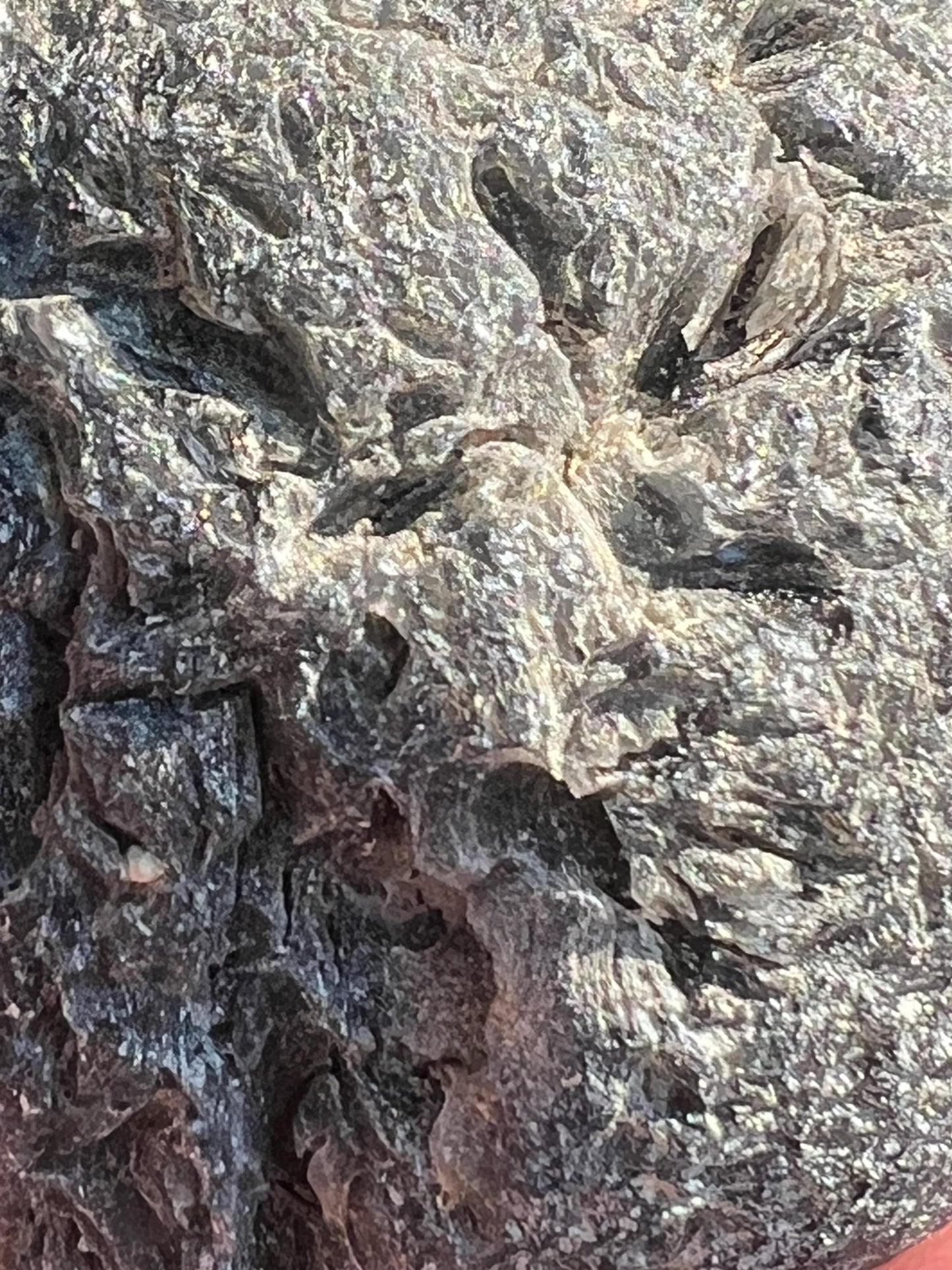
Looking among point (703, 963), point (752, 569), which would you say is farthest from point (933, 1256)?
point (752, 569)

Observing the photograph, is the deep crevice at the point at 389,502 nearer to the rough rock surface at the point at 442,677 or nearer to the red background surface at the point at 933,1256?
the rough rock surface at the point at 442,677

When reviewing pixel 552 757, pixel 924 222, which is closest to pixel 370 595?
pixel 552 757

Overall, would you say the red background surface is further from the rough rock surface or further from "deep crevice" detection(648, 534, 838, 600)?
"deep crevice" detection(648, 534, 838, 600)

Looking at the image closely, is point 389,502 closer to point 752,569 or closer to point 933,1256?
point 752,569

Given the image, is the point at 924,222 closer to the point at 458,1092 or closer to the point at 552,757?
the point at 552,757

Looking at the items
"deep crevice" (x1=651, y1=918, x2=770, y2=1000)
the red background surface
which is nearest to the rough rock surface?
"deep crevice" (x1=651, y1=918, x2=770, y2=1000)
